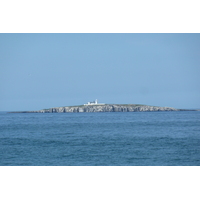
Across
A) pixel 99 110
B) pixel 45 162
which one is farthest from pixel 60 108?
pixel 45 162

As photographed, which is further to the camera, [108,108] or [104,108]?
[108,108]

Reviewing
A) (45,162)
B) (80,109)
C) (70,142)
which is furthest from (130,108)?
(45,162)

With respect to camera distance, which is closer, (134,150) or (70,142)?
(134,150)

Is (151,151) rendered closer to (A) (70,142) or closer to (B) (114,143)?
(B) (114,143)

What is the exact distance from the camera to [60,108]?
541 ft

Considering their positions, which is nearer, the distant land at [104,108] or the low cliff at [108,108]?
the low cliff at [108,108]

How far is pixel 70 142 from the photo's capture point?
33750 millimetres

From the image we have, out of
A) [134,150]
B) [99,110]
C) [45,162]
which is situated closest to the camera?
[45,162]

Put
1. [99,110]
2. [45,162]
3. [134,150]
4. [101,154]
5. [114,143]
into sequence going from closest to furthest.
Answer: [45,162]
[101,154]
[134,150]
[114,143]
[99,110]

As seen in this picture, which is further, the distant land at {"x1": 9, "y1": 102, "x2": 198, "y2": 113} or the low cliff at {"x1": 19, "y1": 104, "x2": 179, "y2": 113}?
the distant land at {"x1": 9, "y1": 102, "x2": 198, "y2": 113}

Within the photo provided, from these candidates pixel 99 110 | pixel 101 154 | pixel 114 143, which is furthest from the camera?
pixel 99 110

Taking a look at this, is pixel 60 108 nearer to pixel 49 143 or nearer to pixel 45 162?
pixel 49 143

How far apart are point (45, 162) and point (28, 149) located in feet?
21.7

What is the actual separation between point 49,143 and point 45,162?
10044 millimetres
